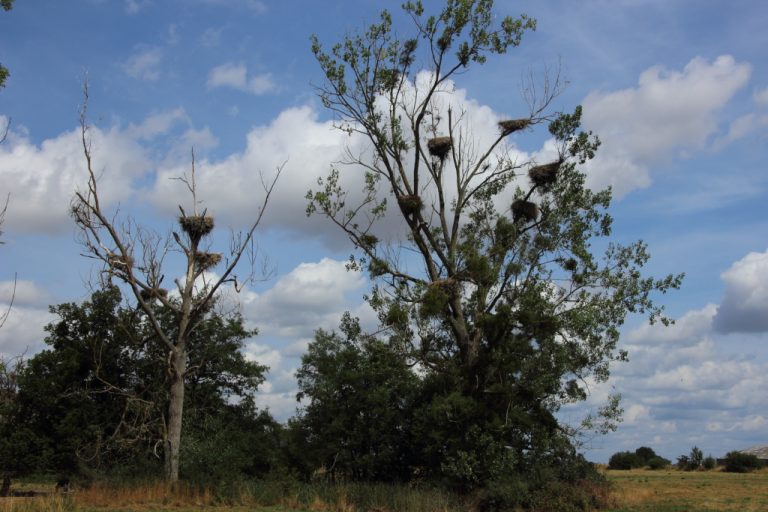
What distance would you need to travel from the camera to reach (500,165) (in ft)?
89.9

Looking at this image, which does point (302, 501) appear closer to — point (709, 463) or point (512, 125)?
point (512, 125)

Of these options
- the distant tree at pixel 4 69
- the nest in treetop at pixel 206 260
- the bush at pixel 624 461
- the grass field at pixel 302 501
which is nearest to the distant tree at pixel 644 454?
the bush at pixel 624 461

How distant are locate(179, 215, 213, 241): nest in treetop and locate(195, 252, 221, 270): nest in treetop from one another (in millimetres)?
673

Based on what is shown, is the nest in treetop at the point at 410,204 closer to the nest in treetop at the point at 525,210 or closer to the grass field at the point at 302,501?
the nest in treetop at the point at 525,210

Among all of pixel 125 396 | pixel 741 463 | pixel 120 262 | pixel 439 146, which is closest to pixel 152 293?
pixel 120 262

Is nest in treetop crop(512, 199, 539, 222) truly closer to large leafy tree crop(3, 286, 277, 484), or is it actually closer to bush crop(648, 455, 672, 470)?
large leafy tree crop(3, 286, 277, 484)

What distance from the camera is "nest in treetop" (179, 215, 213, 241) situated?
26.4 meters

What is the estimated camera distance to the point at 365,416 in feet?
85.4

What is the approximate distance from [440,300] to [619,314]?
261 inches

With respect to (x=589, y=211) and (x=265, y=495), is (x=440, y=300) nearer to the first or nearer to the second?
(x=589, y=211)

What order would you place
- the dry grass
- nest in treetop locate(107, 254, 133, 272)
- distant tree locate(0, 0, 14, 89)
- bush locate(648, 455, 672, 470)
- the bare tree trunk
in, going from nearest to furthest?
distant tree locate(0, 0, 14, 89), the dry grass, the bare tree trunk, nest in treetop locate(107, 254, 133, 272), bush locate(648, 455, 672, 470)

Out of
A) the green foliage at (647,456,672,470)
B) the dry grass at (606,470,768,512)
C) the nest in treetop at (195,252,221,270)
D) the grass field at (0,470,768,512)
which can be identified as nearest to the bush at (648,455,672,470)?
the green foliage at (647,456,672,470)

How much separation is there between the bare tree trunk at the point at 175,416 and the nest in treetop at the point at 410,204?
994cm

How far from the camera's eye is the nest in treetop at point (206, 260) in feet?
87.4
